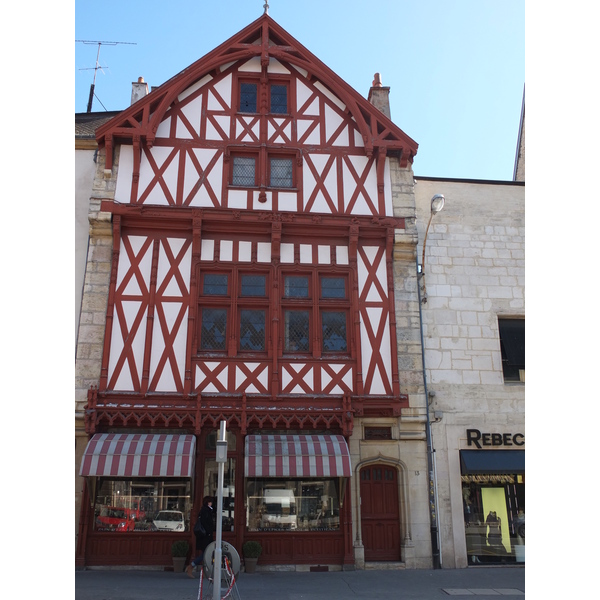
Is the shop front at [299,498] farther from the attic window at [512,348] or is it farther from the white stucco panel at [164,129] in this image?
the white stucco panel at [164,129]

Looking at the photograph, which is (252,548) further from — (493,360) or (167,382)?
(493,360)

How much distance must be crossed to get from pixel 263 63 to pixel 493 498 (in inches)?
479

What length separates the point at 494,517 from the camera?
13352 millimetres

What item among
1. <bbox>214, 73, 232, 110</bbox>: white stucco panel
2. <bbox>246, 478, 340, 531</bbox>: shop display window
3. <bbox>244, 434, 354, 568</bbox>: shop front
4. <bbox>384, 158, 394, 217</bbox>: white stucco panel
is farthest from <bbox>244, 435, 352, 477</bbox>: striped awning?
<bbox>214, 73, 232, 110</bbox>: white stucco panel

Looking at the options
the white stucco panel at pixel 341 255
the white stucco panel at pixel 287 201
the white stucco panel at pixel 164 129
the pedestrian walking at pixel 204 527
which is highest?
the white stucco panel at pixel 164 129

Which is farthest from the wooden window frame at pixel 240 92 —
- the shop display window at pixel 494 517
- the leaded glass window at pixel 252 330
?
the shop display window at pixel 494 517

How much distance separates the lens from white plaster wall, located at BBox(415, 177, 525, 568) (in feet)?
44.2

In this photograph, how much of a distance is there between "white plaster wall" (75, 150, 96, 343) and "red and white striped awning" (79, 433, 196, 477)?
2.87 metres

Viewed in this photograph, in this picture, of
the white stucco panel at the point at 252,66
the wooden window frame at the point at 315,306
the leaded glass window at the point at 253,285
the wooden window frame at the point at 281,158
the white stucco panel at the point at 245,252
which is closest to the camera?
the wooden window frame at the point at 315,306

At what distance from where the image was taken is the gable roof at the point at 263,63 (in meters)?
14.4

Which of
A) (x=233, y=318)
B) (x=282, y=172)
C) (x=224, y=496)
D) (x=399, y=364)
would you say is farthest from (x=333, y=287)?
(x=224, y=496)

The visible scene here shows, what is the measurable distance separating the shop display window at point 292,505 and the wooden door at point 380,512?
685mm

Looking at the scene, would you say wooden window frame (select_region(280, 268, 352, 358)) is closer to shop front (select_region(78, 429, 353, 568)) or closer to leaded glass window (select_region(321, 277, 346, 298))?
leaded glass window (select_region(321, 277, 346, 298))

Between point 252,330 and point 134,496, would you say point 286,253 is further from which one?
point 134,496
